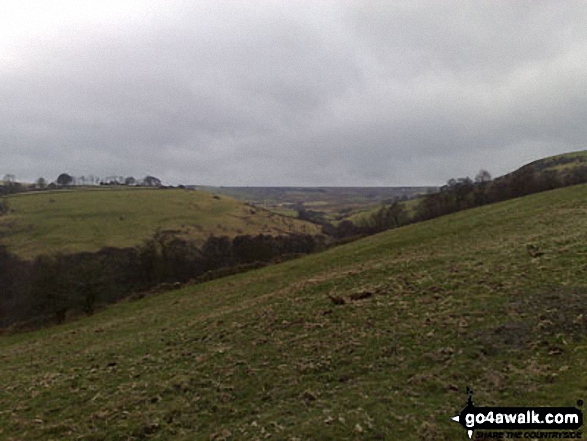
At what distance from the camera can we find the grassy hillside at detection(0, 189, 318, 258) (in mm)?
91375

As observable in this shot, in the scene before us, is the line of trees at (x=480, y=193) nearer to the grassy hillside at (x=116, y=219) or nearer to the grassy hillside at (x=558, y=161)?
the grassy hillside at (x=116, y=219)

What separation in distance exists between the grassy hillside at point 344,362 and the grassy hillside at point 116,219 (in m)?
82.2

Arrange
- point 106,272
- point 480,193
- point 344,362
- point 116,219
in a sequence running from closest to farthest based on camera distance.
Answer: point 344,362 → point 106,272 → point 480,193 → point 116,219

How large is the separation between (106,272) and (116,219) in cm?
6775

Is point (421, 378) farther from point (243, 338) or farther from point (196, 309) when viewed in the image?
point (196, 309)

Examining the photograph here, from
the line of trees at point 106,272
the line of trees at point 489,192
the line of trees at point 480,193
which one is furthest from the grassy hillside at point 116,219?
the line of trees at point 489,192

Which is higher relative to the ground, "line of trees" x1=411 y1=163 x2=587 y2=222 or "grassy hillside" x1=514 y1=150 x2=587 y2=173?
→ "grassy hillside" x1=514 y1=150 x2=587 y2=173

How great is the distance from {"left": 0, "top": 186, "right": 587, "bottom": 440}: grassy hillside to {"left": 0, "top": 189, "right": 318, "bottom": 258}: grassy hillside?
82211 millimetres

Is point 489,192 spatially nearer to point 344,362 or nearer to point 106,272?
point 106,272

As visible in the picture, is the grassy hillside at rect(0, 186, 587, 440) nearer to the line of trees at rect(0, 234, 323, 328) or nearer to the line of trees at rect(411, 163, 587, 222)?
the line of trees at rect(0, 234, 323, 328)

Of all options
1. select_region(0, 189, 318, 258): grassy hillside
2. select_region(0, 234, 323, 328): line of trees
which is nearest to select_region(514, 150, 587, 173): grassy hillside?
select_region(0, 189, 318, 258): grassy hillside

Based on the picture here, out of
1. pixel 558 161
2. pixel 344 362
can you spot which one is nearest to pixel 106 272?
pixel 344 362

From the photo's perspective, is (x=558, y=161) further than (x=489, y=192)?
Yes

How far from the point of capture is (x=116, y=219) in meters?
109
